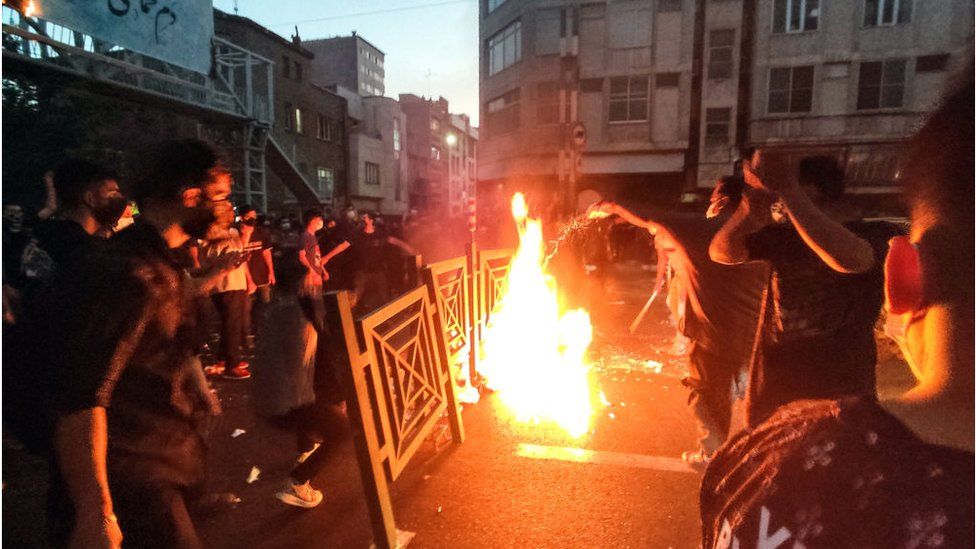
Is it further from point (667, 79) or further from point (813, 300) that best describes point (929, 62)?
point (813, 300)

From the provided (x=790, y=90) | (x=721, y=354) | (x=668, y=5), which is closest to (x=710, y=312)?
(x=721, y=354)

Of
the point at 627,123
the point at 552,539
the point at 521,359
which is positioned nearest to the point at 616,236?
the point at 627,123

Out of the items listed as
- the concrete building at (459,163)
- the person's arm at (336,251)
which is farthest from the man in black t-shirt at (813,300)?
the concrete building at (459,163)

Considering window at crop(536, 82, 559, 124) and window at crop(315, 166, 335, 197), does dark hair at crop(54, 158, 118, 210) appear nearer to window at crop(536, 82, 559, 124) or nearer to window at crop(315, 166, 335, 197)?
window at crop(536, 82, 559, 124)

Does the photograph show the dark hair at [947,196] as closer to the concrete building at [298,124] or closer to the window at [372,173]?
the concrete building at [298,124]

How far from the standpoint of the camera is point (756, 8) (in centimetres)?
2459

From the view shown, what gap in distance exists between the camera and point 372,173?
40031 millimetres

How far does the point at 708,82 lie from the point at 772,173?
2718 centimetres

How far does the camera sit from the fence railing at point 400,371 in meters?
2.93

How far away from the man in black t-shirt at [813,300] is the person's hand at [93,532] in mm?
2900

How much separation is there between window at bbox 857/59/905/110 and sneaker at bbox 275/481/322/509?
29.2 m

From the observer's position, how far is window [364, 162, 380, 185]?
39250 mm

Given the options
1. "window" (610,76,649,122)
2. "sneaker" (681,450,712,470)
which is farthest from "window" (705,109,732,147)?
"sneaker" (681,450,712,470)

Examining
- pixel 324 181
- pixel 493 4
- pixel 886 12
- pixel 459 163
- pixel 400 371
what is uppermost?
pixel 493 4
